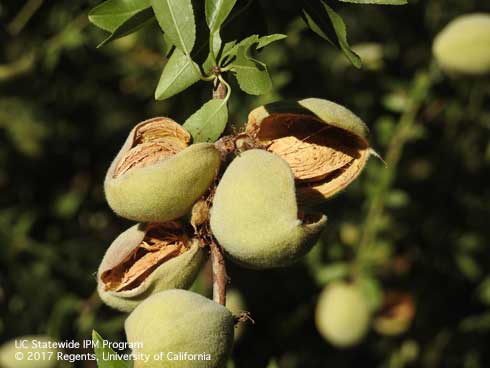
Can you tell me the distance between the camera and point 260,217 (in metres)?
1.17

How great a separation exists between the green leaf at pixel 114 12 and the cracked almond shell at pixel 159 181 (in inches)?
10.1

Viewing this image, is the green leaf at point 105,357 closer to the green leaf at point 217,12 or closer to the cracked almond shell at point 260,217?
the cracked almond shell at point 260,217

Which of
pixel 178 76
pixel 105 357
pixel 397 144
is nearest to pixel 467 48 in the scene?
pixel 397 144

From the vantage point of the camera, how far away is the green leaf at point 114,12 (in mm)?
1432

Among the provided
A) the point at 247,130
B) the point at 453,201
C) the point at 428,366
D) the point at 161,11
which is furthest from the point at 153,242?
the point at 428,366

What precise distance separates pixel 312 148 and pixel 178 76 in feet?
0.92

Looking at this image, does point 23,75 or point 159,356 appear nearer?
point 159,356

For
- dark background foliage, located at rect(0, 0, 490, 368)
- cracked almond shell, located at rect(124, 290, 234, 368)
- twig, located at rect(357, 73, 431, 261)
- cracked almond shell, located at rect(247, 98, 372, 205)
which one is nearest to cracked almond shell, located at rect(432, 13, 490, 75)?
dark background foliage, located at rect(0, 0, 490, 368)

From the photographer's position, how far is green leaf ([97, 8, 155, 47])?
1.38 meters

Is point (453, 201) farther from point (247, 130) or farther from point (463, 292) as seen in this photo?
point (247, 130)

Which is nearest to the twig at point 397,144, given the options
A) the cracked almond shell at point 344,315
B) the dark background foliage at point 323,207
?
the dark background foliage at point 323,207

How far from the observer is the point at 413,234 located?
291 centimetres

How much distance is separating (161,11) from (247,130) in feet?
0.88

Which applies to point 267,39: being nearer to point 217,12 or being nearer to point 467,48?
point 217,12
